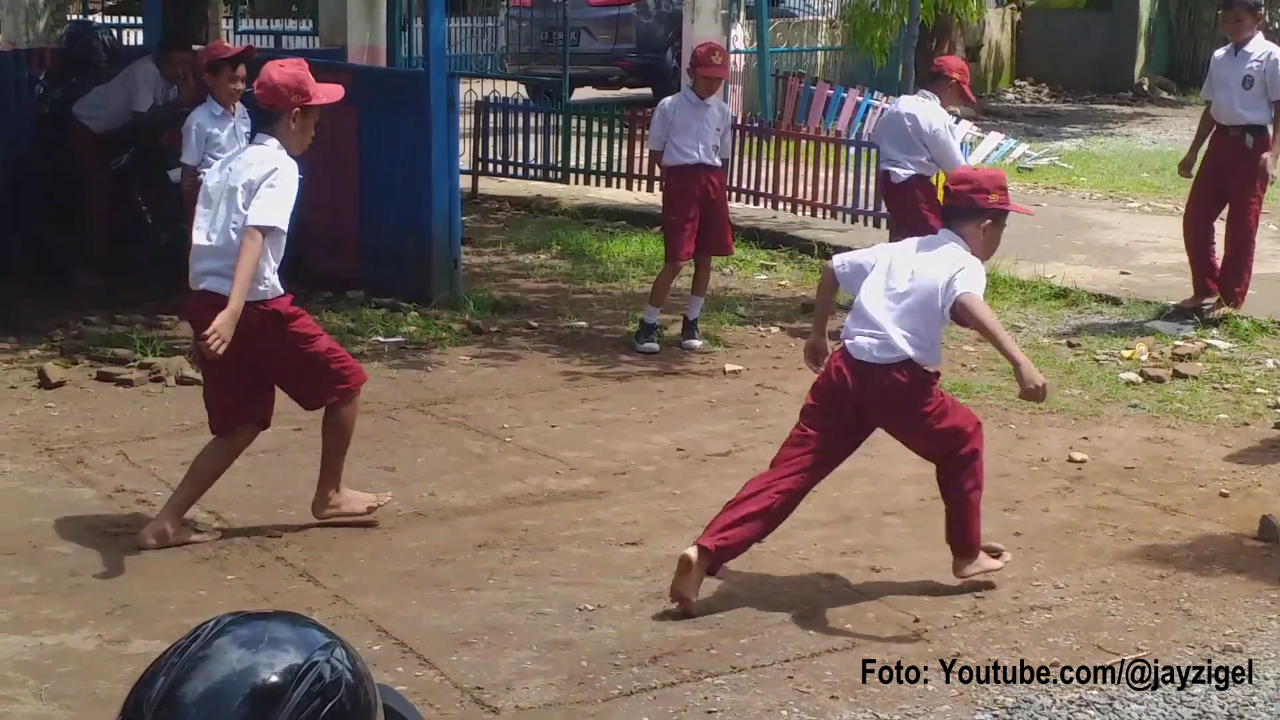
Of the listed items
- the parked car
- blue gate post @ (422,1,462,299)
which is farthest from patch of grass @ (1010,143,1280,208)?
blue gate post @ (422,1,462,299)

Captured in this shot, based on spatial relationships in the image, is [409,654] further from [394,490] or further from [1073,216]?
[1073,216]

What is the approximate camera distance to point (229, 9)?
1456 centimetres

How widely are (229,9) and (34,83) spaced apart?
4773 millimetres

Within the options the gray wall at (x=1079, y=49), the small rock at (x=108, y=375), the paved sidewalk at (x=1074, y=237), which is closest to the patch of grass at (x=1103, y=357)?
the paved sidewalk at (x=1074, y=237)

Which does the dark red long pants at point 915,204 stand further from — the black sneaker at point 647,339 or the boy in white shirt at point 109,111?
the boy in white shirt at point 109,111

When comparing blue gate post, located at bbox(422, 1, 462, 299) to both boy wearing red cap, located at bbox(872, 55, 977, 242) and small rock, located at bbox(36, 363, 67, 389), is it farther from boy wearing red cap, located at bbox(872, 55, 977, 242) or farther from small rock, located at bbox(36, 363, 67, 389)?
boy wearing red cap, located at bbox(872, 55, 977, 242)

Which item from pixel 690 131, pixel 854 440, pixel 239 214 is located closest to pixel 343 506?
pixel 239 214

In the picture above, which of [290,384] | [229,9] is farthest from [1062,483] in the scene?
[229,9]

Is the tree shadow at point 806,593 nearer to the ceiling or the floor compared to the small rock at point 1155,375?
nearer to the floor

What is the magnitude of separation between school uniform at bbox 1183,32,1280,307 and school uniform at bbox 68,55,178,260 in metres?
6.04

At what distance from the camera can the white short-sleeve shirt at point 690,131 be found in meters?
8.08

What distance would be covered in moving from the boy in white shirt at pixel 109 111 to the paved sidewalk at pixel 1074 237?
12.9 ft

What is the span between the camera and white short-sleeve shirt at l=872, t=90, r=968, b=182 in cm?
765

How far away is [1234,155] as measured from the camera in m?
8.76
